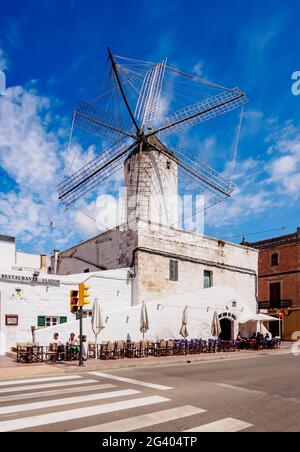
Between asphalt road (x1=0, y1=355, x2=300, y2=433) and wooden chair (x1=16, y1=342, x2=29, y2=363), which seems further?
wooden chair (x1=16, y1=342, x2=29, y2=363)

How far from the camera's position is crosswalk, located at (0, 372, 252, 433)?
22.5 feet

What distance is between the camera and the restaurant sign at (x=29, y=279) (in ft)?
64.1

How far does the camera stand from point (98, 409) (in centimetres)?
807

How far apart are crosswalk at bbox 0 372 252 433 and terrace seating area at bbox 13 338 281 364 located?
16.9ft

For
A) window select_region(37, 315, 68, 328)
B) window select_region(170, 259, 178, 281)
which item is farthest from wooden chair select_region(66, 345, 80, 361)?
window select_region(170, 259, 178, 281)

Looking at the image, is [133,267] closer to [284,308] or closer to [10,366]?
[10,366]

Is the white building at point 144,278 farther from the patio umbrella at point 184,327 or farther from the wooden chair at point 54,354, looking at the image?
the wooden chair at point 54,354

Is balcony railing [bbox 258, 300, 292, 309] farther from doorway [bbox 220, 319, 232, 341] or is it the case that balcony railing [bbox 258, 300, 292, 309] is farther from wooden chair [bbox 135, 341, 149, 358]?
wooden chair [bbox 135, 341, 149, 358]

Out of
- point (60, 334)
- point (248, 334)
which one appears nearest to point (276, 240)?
point (248, 334)

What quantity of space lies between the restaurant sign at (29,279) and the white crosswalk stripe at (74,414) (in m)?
12.4

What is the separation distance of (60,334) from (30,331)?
5.90 feet

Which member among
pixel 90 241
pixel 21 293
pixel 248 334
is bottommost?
pixel 248 334

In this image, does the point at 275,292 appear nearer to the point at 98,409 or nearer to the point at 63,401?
the point at 63,401
